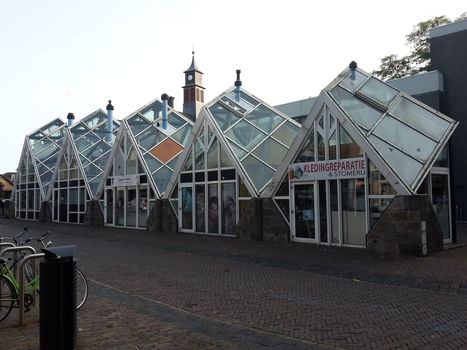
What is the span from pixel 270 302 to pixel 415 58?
110 ft

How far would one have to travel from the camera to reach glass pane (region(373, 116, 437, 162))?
13.2 meters

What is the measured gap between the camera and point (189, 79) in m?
73.0

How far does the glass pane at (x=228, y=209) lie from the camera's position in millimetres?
18000

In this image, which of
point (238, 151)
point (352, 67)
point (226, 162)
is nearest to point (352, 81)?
point (352, 67)

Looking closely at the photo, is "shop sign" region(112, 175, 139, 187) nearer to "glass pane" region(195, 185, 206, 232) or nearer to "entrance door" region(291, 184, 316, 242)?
"glass pane" region(195, 185, 206, 232)

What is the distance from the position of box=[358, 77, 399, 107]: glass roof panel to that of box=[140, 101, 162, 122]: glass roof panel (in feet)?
45.4

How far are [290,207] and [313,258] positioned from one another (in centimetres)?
358

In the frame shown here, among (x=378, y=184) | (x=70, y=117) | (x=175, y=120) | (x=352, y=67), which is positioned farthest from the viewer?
(x=70, y=117)

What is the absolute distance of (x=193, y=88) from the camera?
237 feet

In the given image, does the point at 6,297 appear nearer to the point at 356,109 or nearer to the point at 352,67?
the point at 356,109

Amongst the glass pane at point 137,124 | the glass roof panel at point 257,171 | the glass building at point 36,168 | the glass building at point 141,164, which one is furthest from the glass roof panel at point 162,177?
the glass building at point 36,168

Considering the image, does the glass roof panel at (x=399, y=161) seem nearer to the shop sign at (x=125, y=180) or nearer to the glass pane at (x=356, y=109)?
the glass pane at (x=356, y=109)

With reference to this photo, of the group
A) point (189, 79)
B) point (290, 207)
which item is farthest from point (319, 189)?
point (189, 79)

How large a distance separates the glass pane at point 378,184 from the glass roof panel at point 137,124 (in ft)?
49.0
